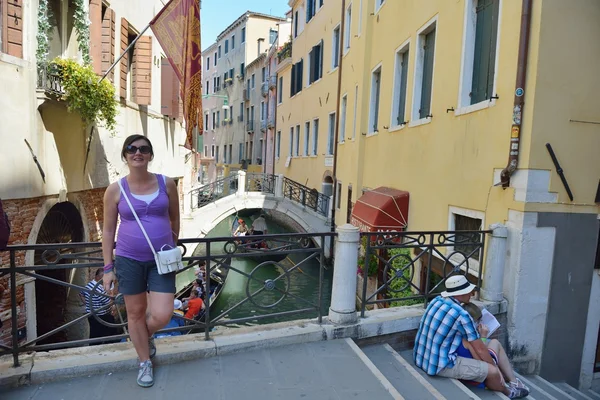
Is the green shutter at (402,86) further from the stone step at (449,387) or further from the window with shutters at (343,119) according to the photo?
the stone step at (449,387)

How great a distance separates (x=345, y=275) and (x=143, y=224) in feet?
6.07

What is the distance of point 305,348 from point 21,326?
4.48 meters

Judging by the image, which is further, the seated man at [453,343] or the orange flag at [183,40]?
the orange flag at [183,40]

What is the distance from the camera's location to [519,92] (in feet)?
15.2

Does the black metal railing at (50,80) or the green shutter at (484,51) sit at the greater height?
the green shutter at (484,51)

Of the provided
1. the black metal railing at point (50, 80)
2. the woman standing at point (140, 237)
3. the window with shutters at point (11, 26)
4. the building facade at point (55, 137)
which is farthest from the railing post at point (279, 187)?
the woman standing at point (140, 237)

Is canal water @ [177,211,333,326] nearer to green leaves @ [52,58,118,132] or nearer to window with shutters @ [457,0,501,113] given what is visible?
green leaves @ [52,58,118,132]

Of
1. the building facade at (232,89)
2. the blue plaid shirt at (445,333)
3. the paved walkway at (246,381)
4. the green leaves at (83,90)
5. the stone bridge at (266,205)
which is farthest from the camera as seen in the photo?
the building facade at (232,89)

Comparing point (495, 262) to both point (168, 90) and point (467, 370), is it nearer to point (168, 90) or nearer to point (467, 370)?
point (467, 370)

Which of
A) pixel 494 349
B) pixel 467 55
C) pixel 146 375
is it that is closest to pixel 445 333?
pixel 494 349

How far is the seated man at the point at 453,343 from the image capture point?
3561 mm

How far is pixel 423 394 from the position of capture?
3.20 m

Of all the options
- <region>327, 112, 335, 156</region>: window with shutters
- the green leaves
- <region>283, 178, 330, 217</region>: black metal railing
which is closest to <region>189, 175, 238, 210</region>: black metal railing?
<region>283, 178, 330, 217</region>: black metal railing

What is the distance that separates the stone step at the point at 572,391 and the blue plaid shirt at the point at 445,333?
7.08 ft
